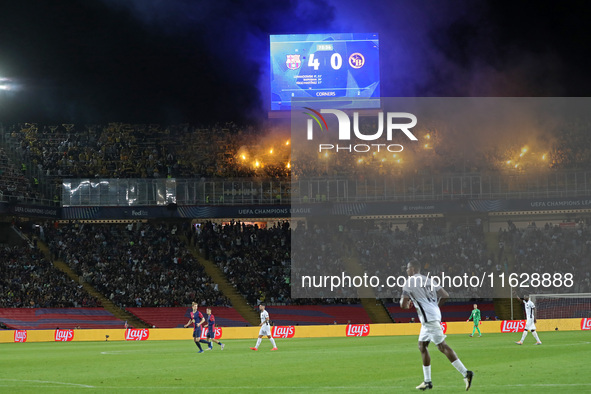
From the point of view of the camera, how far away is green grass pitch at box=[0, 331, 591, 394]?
16500 mm

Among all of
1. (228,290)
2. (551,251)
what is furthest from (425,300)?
(228,290)

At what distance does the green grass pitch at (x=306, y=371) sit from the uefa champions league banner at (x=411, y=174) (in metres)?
24.1

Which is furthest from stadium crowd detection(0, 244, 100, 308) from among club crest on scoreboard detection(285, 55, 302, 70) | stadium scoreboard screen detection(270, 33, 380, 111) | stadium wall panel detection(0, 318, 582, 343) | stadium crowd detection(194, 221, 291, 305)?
club crest on scoreboard detection(285, 55, 302, 70)

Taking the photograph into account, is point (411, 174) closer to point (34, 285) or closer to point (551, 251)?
point (551, 251)

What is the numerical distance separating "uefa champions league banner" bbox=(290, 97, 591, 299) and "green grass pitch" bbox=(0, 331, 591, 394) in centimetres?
2407

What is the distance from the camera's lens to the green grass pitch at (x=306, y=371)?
650 inches

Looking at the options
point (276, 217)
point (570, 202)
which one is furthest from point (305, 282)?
point (570, 202)

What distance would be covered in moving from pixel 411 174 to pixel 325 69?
10.1m

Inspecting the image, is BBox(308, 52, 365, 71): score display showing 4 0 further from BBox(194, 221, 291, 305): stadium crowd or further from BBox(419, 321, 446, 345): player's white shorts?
BBox(419, 321, 446, 345): player's white shorts

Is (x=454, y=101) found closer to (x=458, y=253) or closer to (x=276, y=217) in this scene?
(x=458, y=253)

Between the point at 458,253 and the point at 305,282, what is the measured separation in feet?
36.1

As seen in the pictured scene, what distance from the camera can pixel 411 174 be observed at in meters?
56.9

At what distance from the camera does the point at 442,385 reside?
52.2ft

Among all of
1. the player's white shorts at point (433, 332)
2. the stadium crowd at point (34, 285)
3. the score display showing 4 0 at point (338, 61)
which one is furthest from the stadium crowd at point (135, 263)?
the player's white shorts at point (433, 332)
